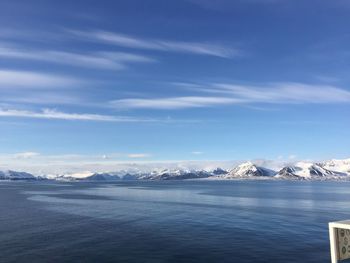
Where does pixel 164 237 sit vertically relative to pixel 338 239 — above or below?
below

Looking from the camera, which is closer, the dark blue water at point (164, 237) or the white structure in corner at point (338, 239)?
the white structure in corner at point (338, 239)

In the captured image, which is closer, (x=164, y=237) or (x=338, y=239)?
(x=338, y=239)

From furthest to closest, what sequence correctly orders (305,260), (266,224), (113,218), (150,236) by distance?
(113,218) → (266,224) → (150,236) → (305,260)

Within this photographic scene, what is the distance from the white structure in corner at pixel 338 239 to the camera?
5128cm

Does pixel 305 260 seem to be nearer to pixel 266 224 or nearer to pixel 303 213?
pixel 266 224

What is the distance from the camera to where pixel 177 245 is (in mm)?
80812

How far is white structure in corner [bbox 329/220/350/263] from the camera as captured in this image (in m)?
51.3

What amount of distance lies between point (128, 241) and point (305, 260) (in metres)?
36.9

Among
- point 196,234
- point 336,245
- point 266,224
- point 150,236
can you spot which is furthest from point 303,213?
point 336,245

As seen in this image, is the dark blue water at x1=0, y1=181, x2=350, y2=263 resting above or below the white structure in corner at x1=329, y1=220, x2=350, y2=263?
below

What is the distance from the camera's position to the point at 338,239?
51969 millimetres

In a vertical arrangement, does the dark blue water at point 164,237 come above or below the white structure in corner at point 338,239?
below

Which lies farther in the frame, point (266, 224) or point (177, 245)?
point (266, 224)

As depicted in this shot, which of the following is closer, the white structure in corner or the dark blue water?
the white structure in corner
